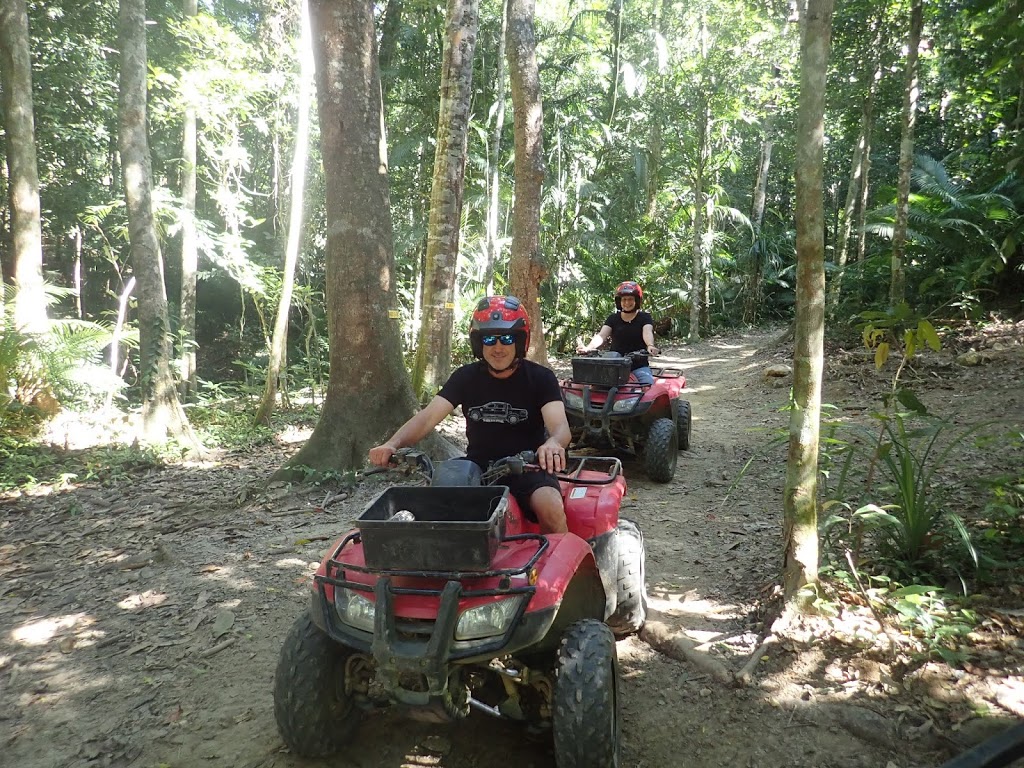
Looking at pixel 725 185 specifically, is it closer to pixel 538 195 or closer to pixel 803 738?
pixel 538 195

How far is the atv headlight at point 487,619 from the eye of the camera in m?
2.19

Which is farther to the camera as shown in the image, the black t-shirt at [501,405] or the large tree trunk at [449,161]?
the large tree trunk at [449,161]

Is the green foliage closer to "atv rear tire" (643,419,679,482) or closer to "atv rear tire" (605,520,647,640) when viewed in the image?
"atv rear tire" (643,419,679,482)

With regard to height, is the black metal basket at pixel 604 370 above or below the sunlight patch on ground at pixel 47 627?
above

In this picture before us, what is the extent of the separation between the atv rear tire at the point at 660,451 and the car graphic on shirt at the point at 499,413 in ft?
10.2

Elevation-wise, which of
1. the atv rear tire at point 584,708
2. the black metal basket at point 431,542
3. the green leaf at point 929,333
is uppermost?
the green leaf at point 929,333

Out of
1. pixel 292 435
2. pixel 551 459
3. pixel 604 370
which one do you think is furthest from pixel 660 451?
pixel 292 435

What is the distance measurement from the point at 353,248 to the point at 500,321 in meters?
3.29

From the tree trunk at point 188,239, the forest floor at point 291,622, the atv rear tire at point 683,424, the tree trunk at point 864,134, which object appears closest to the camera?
the forest floor at point 291,622

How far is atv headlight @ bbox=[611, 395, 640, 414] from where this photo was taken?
20.1ft

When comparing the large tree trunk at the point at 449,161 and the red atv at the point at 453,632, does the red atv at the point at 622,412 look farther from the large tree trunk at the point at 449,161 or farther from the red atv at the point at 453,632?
the red atv at the point at 453,632

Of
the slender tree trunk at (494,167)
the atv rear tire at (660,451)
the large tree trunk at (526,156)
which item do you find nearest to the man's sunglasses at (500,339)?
the atv rear tire at (660,451)

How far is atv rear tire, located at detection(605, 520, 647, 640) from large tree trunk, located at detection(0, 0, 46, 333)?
8.41 m

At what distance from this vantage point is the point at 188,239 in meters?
13.4
